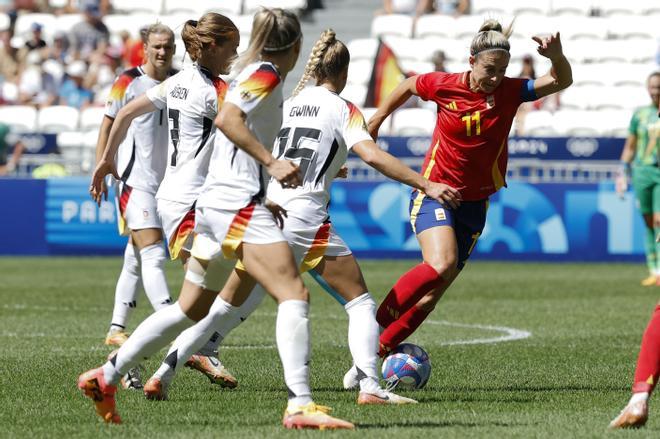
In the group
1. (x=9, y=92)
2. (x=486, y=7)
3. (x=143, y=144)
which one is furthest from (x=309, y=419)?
(x=9, y=92)

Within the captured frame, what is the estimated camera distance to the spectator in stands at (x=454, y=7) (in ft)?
90.6

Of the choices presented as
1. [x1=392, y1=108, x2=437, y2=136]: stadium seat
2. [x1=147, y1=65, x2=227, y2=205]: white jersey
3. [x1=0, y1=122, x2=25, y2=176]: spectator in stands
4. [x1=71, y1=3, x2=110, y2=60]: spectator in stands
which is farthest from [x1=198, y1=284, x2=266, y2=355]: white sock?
[x1=71, y1=3, x2=110, y2=60]: spectator in stands

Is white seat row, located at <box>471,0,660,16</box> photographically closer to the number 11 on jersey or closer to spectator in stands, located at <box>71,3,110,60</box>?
spectator in stands, located at <box>71,3,110,60</box>

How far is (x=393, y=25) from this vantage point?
91.5 feet

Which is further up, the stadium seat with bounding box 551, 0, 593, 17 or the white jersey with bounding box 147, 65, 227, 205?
the white jersey with bounding box 147, 65, 227, 205

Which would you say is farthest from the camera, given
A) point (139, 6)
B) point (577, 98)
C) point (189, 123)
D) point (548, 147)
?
point (139, 6)

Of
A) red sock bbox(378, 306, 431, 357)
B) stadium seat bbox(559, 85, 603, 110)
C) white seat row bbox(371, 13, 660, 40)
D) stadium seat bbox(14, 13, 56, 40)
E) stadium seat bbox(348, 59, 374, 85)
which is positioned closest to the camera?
red sock bbox(378, 306, 431, 357)

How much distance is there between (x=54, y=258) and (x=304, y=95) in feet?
49.7

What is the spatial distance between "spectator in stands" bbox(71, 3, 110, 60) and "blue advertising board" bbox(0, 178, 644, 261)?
7355 millimetres

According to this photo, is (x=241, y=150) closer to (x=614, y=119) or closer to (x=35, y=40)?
(x=614, y=119)

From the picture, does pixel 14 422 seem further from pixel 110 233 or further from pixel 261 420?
pixel 110 233

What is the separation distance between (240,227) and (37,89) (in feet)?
74.9

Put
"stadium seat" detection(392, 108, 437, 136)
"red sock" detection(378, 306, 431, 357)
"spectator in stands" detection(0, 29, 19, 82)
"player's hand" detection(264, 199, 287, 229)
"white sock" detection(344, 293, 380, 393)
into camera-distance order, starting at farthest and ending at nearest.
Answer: "spectator in stands" detection(0, 29, 19, 82) → "stadium seat" detection(392, 108, 437, 136) → "red sock" detection(378, 306, 431, 357) → "white sock" detection(344, 293, 380, 393) → "player's hand" detection(264, 199, 287, 229)

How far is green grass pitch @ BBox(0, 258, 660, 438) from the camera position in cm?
696
